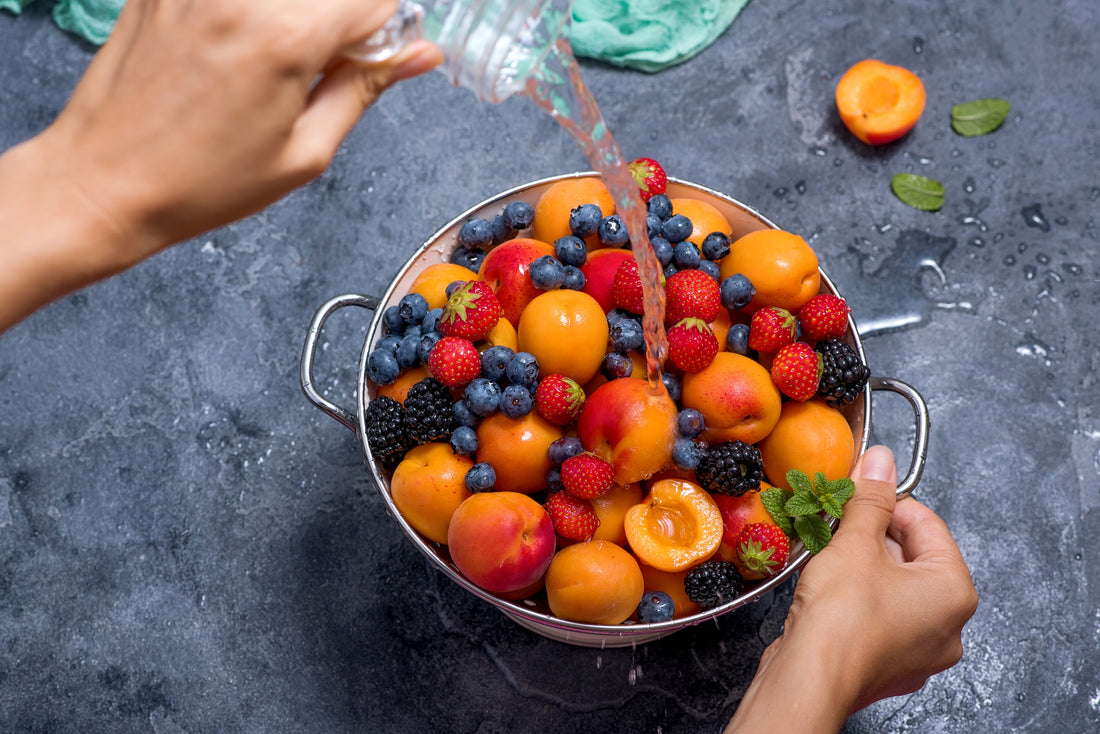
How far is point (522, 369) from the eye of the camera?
4.05 ft

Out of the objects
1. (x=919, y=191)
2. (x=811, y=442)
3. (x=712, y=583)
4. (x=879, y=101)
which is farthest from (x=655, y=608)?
(x=879, y=101)

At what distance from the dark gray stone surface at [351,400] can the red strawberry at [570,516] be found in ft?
1.74

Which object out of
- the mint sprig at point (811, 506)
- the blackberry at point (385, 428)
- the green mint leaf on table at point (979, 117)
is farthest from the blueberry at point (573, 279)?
the green mint leaf on table at point (979, 117)

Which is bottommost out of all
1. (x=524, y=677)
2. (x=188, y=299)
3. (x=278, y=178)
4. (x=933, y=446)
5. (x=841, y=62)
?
(x=933, y=446)

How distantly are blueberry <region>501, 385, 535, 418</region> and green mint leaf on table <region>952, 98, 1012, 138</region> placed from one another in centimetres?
139

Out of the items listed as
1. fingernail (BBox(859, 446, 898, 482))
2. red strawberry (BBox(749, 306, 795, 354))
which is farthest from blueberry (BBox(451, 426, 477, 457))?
fingernail (BBox(859, 446, 898, 482))

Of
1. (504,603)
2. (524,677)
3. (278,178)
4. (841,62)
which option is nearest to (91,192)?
(278,178)

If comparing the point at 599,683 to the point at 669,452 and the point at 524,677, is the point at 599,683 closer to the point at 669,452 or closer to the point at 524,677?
the point at 524,677

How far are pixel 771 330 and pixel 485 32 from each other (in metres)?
0.65

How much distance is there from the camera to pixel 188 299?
1.91 meters

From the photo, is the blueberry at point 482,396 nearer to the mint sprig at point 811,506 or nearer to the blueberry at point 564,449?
the blueberry at point 564,449

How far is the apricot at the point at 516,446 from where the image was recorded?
1.26 metres

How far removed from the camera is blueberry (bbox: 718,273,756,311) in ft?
4.30

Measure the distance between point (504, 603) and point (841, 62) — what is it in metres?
1.57
